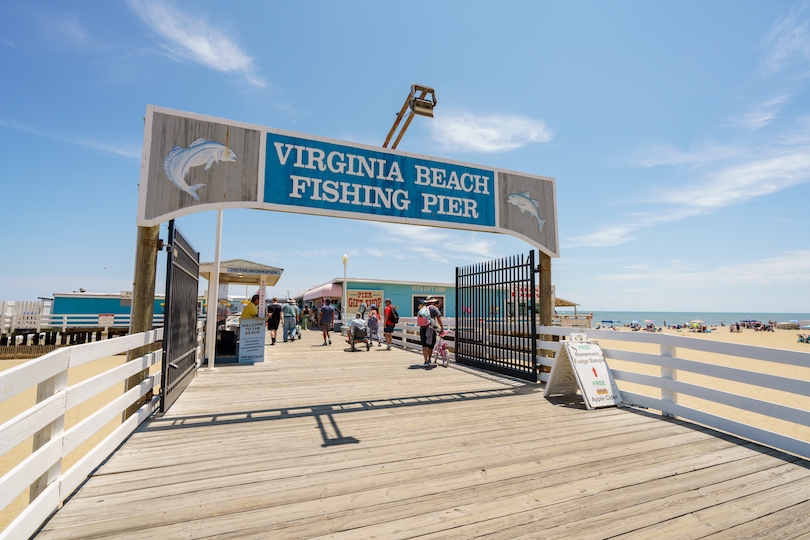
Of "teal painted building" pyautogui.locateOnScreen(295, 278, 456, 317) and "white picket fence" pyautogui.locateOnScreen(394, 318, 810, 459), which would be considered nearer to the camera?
"white picket fence" pyautogui.locateOnScreen(394, 318, 810, 459)

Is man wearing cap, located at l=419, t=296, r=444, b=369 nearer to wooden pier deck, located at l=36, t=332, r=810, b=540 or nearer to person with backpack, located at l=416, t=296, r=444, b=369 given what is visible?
person with backpack, located at l=416, t=296, r=444, b=369

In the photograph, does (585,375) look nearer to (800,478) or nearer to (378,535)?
(800,478)

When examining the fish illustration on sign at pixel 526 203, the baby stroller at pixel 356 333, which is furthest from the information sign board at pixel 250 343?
the fish illustration on sign at pixel 526 203

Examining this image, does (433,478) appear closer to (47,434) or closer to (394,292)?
(47,434)

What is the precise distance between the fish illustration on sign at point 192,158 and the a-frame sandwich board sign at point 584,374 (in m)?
5.88

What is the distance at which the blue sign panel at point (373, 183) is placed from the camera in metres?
6.07

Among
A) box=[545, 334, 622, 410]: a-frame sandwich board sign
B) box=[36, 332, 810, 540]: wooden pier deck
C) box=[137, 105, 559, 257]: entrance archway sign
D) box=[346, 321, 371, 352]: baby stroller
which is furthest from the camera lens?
box=[346, 321, 371, 352]: baby stroller

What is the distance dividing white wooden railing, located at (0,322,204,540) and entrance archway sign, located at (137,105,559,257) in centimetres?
255

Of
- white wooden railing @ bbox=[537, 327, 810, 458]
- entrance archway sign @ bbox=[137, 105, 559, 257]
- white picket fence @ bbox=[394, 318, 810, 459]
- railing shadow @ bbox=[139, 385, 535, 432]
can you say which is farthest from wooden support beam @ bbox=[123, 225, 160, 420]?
white wooden railing @ bbox=[537, 327, 810, 458]

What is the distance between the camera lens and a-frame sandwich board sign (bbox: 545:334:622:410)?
581cm

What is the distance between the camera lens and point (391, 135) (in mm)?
11008

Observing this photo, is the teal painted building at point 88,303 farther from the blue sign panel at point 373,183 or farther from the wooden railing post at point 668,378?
the wooden railing post at point 668,378

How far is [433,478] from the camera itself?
334cm

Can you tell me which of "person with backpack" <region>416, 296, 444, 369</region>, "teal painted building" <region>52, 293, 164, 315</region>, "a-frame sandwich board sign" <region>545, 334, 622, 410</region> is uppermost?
"teal painted building" <region>52, 293, 164, 315</region>
